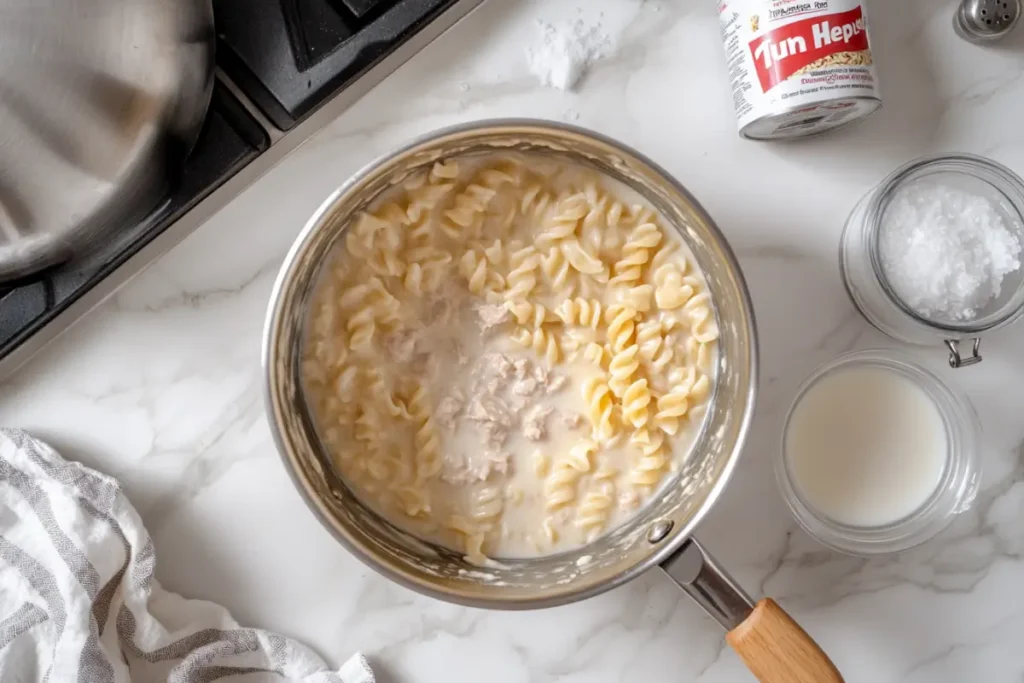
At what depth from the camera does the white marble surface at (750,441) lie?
3.26 ft

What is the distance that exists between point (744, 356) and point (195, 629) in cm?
69

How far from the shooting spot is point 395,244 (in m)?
0.98

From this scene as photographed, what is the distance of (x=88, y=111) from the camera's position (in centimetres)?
73

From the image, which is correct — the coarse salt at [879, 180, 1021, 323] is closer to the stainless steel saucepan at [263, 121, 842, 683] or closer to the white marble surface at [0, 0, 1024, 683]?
the white marble surface at [0, 0, 1024, 683]

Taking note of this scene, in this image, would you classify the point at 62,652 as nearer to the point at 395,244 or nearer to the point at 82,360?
the point at 82,360

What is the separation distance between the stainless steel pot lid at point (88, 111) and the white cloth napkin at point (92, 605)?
10.1 inches

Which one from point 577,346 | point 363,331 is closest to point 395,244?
point 363,331

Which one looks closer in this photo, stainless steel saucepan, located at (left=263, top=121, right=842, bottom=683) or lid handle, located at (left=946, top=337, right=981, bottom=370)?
stainless steel saucepan, located at (left=263, top=121, right=842, bottom=683)

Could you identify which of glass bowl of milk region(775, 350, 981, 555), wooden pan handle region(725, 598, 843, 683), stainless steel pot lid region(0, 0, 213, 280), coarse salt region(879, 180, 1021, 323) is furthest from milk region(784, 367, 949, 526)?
stainless steel pot lid region(0, 0, 213, 280)

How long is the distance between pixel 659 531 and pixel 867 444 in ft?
0.91

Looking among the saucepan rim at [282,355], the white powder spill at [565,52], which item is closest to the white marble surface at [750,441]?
the white powder spill at [565,52]

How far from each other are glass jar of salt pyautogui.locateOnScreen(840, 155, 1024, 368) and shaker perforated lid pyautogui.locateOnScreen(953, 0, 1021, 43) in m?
0.17

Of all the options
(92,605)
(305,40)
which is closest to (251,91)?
(305,40)

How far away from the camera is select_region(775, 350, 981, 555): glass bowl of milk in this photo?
3.27 feet
